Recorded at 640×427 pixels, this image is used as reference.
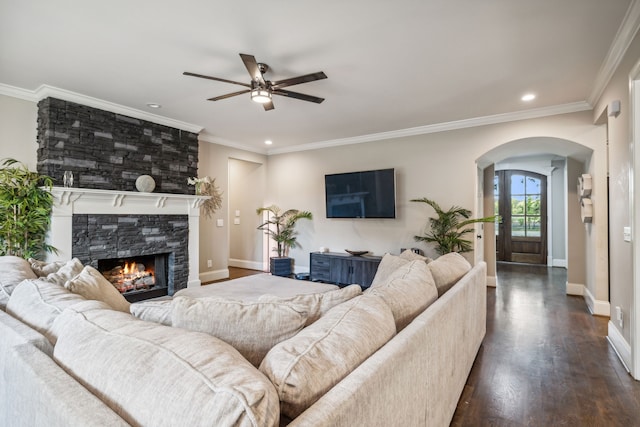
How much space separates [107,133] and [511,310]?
5.62 m

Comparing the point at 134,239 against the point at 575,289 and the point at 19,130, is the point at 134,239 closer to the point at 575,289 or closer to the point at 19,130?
the point at 19,130

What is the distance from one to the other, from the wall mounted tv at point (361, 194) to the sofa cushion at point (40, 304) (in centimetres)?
454

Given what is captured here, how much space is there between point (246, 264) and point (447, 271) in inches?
222

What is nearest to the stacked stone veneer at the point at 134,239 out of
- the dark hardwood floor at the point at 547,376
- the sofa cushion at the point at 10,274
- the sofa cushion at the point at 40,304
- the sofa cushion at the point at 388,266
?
the sofa cushion at the point at 10,274

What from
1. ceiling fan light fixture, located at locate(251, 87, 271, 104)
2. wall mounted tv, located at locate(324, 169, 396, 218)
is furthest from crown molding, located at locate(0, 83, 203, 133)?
wall mounted tv, located at locate(324, 169, 396, 218)

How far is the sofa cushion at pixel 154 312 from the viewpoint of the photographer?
1209 mm

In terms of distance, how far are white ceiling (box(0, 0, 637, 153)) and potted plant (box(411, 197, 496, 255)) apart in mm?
1412

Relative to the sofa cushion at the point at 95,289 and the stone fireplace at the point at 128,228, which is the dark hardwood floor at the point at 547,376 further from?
the stone fireplace at the point at 128,228

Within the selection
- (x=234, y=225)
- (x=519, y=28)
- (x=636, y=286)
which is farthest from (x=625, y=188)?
(x=234, y=225)

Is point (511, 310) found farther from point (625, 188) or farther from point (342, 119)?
point (342, 119)

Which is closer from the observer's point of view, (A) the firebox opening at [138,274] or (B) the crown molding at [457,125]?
(B) the crown molding at [457,125]

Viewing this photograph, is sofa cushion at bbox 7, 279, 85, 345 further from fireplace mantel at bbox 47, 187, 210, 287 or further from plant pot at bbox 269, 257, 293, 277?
plant pot at bbox 269, 257, 293, 277

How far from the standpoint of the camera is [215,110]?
170 inches

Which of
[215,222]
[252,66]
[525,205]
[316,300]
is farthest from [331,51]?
[525,205]
